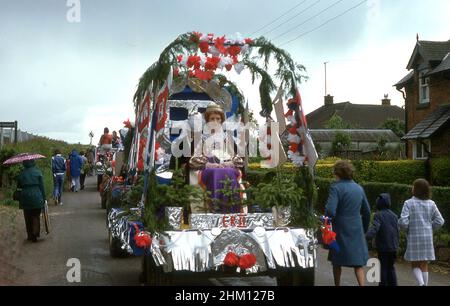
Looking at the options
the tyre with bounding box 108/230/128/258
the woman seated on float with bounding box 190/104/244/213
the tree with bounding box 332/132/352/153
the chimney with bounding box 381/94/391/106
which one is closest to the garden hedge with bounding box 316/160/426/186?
the tyre with bounding box 108/230/128/258

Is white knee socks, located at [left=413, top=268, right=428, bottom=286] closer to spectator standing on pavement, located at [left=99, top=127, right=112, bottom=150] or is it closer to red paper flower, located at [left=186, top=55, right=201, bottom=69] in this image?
red paper flower, located at [left=186, top=55, right=201, bottom=69]

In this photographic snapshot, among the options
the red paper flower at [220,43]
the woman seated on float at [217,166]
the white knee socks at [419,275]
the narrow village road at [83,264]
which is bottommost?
the narrow village road at [83,264]

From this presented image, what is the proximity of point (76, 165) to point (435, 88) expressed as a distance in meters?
16.5

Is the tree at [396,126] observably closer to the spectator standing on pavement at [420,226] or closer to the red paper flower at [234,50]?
the spectator standing on pavement at [420,226]

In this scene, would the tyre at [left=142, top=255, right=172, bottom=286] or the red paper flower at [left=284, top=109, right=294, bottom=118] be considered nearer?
the tyre at [left=142, top=255, right=172, bottom=286]

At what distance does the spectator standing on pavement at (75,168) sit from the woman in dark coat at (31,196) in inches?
439

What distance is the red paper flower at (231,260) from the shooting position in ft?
20.9

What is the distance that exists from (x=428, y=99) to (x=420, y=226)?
76.7ft

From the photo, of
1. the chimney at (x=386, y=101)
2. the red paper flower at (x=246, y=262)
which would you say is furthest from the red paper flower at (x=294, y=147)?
the chimney at (x=386, y=101)

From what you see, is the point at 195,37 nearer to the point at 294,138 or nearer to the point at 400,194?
the point at 294,138

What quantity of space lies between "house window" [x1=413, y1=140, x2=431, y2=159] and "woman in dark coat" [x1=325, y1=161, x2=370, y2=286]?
21.6 metres

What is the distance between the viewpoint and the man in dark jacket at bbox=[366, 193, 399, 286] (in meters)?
7.33

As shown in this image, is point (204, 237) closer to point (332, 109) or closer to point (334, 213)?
point (334, 213)

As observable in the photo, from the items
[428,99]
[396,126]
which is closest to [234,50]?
[428,99]
